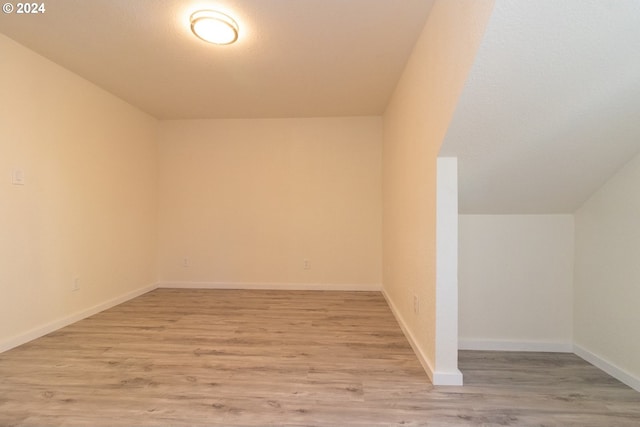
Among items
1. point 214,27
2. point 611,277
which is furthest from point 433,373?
point 214,27

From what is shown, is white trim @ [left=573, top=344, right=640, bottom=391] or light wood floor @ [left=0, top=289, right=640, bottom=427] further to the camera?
white trim @ [left=573, top=344, right=640, bottom=391]

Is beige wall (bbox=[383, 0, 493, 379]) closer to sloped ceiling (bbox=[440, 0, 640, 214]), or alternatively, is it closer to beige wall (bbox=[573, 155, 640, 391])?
sloped ceiling (bbox=[440, 0, 640, 214])

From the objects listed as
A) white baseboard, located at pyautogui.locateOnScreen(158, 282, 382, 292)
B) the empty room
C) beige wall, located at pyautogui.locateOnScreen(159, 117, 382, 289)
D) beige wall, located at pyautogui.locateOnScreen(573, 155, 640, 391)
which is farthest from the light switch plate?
beige wall, located at pyautogui.locateOnScreen(573, 155, 640, 391)

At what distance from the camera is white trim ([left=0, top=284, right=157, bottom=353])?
208 centimetres

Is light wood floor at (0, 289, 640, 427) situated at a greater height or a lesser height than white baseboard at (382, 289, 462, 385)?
lesser

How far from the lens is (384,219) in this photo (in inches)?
138

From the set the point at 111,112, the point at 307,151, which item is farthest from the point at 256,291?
the point at 111,112

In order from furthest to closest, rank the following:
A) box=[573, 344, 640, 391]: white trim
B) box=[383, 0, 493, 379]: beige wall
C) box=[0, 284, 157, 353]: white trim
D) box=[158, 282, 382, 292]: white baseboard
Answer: box=[158, 282, 382, 292]: white baseboard < box=[0, 284, 157, 353]: white trim < box=[573, 344, 640, 391]: white trim < box=[383, 0, 493, 379]: beige wall

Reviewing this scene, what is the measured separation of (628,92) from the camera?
4.24 feet

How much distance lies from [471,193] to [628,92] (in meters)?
0.87

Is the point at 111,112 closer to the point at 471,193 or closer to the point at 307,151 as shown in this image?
the point at 307,151

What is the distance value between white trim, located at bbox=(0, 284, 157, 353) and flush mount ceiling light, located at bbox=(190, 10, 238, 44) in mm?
2640

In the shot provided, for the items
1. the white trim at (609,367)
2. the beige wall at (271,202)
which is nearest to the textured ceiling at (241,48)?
the beige wall at (271,202)

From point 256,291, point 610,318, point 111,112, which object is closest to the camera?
point 610,318
